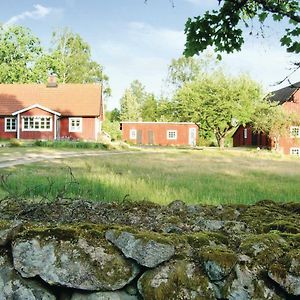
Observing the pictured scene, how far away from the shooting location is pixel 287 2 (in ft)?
16.2

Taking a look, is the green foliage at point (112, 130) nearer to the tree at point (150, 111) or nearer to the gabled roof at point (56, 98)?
the tree at point (150, 111)

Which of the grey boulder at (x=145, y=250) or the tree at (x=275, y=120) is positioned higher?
the tree at (x=275, y=120)

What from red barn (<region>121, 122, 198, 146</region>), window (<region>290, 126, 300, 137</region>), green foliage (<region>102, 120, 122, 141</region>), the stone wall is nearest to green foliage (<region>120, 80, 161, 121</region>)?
red barn (<region>121, 122, 198, 146</region>)

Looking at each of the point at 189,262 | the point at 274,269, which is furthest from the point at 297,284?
the point at 189,262

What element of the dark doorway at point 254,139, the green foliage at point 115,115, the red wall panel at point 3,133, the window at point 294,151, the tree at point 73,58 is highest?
the tree at point 73,58

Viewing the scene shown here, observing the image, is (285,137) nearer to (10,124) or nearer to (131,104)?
(10,124)

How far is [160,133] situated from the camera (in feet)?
188

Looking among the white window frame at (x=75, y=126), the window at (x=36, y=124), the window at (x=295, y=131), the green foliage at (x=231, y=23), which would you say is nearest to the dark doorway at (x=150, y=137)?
the white window frame at (x=75, y=126)

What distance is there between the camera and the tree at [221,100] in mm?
43406

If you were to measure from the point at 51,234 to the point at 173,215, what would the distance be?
125 centimetres

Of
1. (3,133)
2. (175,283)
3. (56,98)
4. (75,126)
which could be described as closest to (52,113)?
(75,126)

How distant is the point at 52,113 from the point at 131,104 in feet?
105

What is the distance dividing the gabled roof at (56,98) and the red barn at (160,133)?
35.1 ft

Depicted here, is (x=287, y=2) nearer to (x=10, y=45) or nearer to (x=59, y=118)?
(x=59, y=118)
